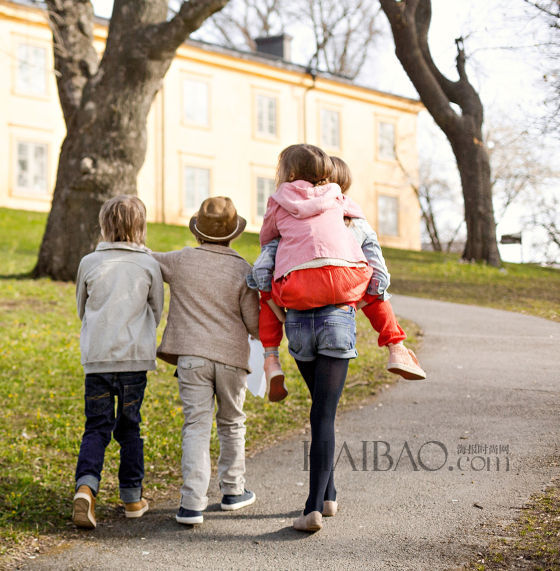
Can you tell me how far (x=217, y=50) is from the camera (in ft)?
96.9

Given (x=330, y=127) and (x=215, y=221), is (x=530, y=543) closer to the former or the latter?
(x=215, y=221)

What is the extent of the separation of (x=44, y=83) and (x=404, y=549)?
2490 cm

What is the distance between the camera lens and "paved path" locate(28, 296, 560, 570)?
12.3 ft

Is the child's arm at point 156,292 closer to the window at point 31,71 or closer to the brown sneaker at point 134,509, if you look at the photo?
the brown sneaker at point 134,509

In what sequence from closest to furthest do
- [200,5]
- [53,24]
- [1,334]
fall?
[1,334], [200,5], [53,24]

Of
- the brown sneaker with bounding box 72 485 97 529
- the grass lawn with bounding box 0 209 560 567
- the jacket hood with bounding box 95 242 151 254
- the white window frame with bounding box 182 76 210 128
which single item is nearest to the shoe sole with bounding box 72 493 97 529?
the brown sneaker with bounding box 72 485 97 529

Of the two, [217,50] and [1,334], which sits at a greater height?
[217,50]

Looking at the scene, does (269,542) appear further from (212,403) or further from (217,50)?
(217,50)

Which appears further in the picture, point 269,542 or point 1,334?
point 1,334

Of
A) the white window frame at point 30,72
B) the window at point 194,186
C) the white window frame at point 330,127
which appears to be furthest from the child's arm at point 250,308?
the white window frame at point 330,127

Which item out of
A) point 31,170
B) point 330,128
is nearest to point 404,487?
point 31,170

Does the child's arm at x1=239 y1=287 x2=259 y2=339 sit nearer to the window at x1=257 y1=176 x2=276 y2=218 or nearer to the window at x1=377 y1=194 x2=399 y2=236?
the window at x1=257 y1=176 x2=276 y2=218

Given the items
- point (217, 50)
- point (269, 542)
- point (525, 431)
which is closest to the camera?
point (269, 542)

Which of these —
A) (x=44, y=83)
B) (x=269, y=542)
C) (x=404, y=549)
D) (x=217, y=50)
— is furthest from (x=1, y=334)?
(x=217, y=50)
